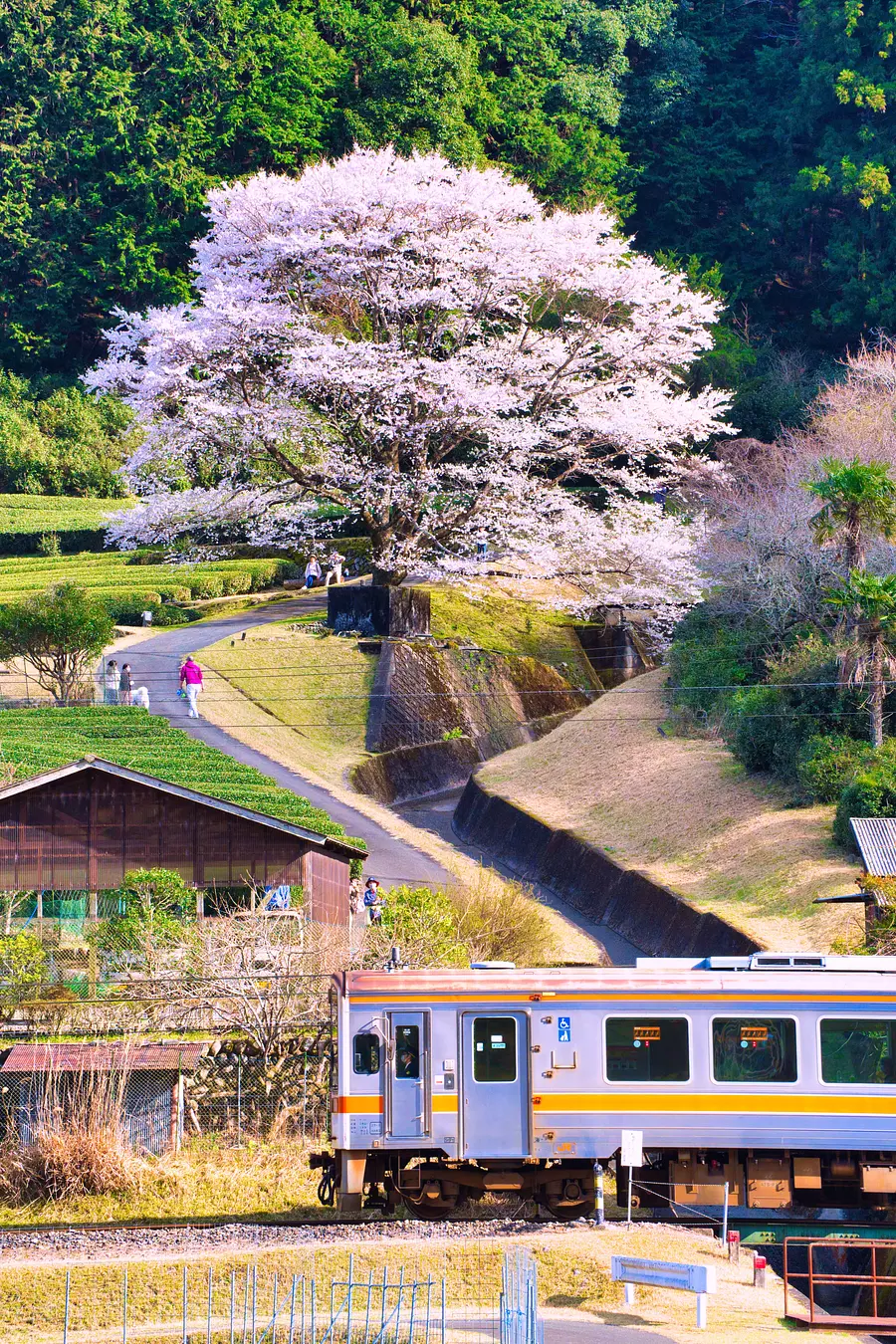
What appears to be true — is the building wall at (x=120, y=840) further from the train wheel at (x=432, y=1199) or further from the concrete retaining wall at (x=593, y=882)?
the train wheel at (x=432, y=1199)

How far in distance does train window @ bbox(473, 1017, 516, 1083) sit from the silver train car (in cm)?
1

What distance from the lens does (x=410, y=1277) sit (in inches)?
581

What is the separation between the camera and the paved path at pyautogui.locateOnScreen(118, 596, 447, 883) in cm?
3447

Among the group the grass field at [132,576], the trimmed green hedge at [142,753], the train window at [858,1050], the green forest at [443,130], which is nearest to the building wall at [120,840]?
the trimmed green hedge at [142,753]

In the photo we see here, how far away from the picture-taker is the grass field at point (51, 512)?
223ft

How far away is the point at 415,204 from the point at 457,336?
4480 mm

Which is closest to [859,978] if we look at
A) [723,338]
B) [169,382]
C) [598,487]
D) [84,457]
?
[169,382]

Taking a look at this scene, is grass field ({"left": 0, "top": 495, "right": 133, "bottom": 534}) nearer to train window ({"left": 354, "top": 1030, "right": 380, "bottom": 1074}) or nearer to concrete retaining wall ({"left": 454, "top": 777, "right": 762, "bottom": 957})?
concrete retaining wall ({"left": 454, "top": 777, "right": 762, "bottom": 957})

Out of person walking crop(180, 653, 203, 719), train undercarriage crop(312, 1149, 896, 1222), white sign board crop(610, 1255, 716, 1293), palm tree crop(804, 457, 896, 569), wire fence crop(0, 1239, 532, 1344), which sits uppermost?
palm tree crop(804, 457, 896, 569)

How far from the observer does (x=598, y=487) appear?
Result: 62344 millimetres

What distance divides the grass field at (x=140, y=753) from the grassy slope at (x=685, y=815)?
19.5 ft

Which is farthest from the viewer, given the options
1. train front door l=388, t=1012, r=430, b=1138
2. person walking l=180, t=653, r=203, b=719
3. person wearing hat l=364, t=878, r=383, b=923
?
person walking l=180, t=653, r=203, b=719

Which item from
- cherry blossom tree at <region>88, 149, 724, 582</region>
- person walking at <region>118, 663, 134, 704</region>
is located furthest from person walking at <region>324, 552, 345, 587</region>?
person walking at <region>118, 663, 134, 704</region>

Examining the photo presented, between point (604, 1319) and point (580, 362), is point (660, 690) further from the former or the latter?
point (604, 1319)
